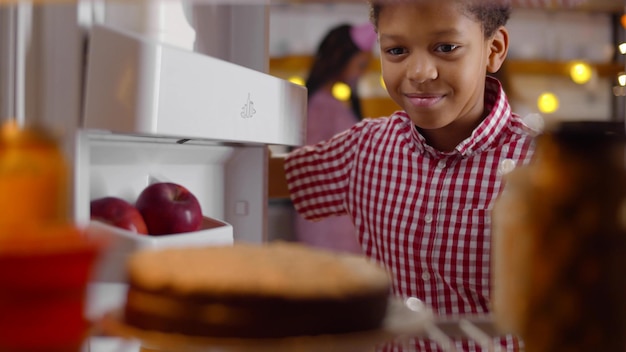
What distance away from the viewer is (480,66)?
98cm

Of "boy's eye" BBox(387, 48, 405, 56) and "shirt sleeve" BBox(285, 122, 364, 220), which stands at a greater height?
"boy's eye" BBox(387, 48, 405, 56)

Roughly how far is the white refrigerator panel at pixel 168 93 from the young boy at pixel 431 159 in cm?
21

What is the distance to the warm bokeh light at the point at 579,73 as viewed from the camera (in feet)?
7.31

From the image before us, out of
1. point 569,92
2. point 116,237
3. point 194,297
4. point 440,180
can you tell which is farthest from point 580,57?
point 194,297

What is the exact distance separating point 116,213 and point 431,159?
641mm

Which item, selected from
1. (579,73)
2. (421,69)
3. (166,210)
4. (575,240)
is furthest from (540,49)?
(575,240)

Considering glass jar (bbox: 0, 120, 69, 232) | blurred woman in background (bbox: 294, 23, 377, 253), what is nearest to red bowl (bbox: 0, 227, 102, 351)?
glass jar (bbox: 0, 120, 69, 232)

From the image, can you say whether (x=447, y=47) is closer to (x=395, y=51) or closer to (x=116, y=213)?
(x=395, y=51)

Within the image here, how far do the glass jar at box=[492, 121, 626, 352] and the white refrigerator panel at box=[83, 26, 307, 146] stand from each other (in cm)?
32

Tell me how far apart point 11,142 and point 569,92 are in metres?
2.10

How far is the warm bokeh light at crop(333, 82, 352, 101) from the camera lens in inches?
81.3

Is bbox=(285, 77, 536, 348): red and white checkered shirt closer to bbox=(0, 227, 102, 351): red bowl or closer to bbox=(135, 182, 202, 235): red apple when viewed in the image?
bbox=(135, 182, 202, 235): red apple

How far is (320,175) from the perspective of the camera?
119cm

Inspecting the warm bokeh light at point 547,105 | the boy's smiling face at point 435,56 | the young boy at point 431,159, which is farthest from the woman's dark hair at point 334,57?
the warm bokeh light at point 547,105
